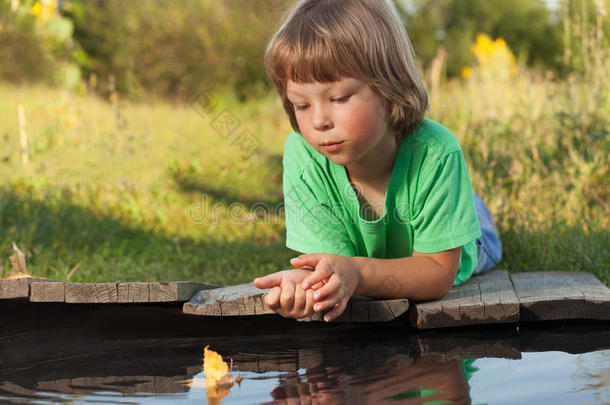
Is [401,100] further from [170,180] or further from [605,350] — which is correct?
[170,180]

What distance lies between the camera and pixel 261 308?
2488 millimetres

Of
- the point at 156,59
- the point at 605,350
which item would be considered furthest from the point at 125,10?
the point at 605,350

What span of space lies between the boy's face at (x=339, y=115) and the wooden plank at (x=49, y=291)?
3.61 feet

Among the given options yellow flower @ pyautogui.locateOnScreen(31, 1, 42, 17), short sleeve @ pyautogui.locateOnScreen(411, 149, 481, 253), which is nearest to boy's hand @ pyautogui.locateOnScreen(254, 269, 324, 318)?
short sleeve @ pyautogui.locateOnScreen(411, 149, 481, 253)

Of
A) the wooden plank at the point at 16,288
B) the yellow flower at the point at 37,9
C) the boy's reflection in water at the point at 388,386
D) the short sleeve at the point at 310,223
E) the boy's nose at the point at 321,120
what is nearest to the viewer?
the boy's reflection in water at the point at 388,386

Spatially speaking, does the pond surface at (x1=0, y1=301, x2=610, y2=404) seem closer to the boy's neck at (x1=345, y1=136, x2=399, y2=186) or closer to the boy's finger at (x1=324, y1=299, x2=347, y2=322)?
the boy's finger at (x1=324, y1=299, x2=347, y2=322)

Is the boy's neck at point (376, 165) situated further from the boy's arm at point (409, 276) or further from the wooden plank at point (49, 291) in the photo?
the wooden plank at point (49, 291)

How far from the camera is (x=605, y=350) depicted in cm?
231

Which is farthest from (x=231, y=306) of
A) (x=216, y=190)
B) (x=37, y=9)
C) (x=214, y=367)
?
(x=37, y=9)

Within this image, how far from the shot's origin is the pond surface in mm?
1938

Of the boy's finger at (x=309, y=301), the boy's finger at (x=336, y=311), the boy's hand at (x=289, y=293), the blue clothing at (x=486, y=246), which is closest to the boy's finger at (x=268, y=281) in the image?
the boy's hand at (x=289, y=293)

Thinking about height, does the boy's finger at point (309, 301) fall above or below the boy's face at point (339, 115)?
below

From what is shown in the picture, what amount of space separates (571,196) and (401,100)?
228 cm

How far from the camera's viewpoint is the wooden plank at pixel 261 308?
2494 millimetres
